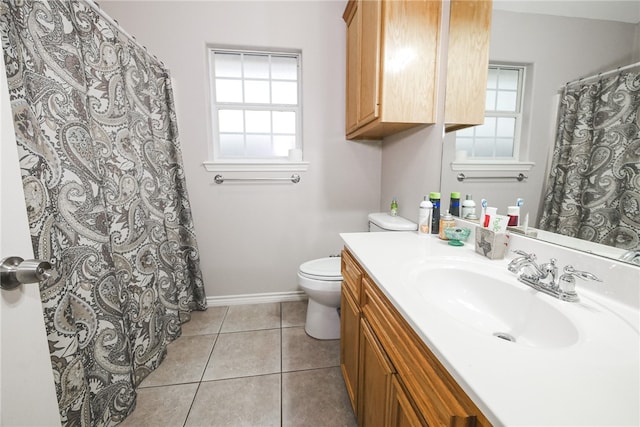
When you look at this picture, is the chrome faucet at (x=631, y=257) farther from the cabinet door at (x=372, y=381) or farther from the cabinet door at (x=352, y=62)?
the cabinet door at (x=352, y=62)

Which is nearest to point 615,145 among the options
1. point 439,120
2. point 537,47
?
point 537,47

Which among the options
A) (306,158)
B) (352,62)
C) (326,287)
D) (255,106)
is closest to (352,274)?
(326,287)

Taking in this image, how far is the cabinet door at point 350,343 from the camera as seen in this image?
1.11m

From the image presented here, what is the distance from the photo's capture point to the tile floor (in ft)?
4.07

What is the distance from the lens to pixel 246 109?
2.15 meters

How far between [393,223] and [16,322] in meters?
1.56

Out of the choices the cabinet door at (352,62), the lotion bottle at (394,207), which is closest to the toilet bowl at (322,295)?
the lotion bottle at (394,207)

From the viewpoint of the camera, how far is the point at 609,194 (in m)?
0.72

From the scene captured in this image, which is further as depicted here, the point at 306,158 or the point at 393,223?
the point at 306,158

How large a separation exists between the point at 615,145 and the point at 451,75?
0.78 meters

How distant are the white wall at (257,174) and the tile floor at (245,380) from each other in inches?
17.9

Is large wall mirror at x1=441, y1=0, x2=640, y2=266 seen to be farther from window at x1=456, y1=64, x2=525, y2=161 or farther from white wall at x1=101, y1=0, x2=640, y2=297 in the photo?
white wall at x1=101, y1=0, x2=640, y2=297

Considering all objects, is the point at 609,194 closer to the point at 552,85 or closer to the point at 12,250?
the point at 552,85

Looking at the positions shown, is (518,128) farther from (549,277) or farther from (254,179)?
(254,179)
